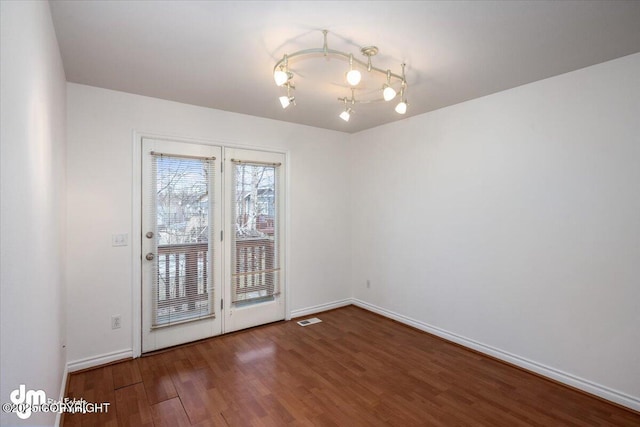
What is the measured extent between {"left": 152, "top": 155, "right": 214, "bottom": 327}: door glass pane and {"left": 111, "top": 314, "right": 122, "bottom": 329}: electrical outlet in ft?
0.99

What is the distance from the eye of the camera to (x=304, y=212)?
4.25 m

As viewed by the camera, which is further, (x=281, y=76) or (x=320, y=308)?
(x=320, y=308)

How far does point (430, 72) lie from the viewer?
101 inches

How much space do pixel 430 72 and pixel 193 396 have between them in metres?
3.15

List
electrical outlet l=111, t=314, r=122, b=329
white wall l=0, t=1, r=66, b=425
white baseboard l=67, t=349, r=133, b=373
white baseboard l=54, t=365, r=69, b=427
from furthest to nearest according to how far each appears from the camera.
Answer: electrical outlet l=111, t=314, r=122, b=329 → white baseboard l=67, t=349, r=133, b=373 → white baseboard l=54, t=365, r=69, b=427 → white wall l=0, t=1, r=66, b=425

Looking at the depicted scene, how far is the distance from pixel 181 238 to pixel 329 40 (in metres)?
2.40

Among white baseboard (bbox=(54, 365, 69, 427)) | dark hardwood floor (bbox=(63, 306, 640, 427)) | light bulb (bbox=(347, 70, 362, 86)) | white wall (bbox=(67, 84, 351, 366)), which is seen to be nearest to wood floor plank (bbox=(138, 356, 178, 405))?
dark hardwood floor (bbox=(63, 306, 640, 427))

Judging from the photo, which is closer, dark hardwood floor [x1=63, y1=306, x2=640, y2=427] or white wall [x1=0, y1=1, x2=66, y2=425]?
white wall [x1=0, y1=1, x2=66, y2=425]

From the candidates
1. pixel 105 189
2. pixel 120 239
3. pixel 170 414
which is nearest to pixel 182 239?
pixel 120 239

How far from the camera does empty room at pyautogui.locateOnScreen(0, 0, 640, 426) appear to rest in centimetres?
179

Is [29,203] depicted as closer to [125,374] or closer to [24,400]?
[24,400]

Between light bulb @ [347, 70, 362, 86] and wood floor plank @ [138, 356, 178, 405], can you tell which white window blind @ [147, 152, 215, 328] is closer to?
wood floor plank @ [138, 356, 178, 405]

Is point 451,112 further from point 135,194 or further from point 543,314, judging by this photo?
point 135,194

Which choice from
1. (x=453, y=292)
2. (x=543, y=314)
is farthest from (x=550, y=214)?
(x=453, y=292)
